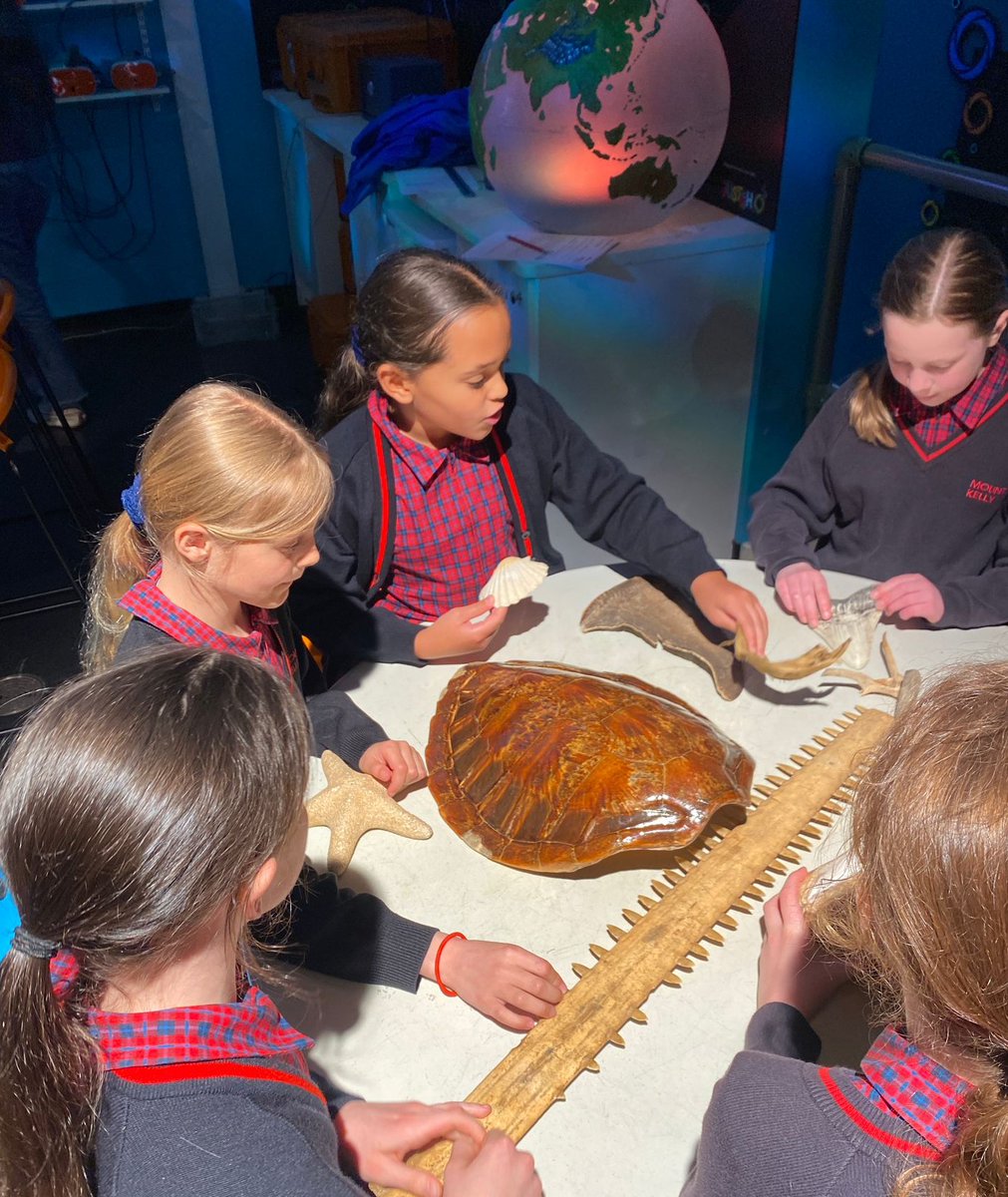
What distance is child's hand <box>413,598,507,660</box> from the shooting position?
133 cm

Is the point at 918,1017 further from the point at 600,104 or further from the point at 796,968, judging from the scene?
the point at 600,104

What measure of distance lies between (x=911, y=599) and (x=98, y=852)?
118cm

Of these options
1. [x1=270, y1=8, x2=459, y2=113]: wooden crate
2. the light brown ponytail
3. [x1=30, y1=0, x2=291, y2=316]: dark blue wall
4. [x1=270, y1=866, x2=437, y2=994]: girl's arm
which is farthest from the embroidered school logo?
[x1=30, y1=0, x2=291, y2=316]: dark blue wall

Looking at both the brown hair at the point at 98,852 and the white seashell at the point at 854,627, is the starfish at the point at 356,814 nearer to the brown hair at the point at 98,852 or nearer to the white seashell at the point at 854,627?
the brown hair at the point at 98,852

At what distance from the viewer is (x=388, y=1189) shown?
2.51 ft

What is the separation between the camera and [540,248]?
216 centimetres

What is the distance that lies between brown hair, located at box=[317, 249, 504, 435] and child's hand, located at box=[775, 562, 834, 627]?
2.02ft


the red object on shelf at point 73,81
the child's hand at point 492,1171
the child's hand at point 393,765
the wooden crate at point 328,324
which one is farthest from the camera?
the wooden crate at point 328,324

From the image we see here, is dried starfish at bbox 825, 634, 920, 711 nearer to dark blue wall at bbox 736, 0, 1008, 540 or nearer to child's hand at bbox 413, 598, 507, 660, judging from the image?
child's hand at bbox 413, 598, 507, 660

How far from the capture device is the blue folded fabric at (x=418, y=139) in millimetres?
2707

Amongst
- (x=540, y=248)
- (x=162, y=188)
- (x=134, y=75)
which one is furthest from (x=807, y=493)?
(x=162, y=188)

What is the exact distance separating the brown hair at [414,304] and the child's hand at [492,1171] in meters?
1.01

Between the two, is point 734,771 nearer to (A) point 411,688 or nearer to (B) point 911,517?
(A) point 411,688

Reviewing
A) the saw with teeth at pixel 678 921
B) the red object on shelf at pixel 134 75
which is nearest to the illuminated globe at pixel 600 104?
the saw with teeth at pixel 678 921
